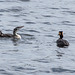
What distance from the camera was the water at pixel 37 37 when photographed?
65.0 feet

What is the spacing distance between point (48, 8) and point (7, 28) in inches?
315

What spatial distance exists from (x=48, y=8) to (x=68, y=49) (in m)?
12.7

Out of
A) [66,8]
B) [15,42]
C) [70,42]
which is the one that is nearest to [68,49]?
[70,42]

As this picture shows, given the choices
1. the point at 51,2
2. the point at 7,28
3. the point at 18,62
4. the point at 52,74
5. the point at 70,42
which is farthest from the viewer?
the point at 51,2

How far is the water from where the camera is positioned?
65.0 ft

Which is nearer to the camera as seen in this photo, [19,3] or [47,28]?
[47,28]

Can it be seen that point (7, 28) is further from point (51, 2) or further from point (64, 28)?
point (51, 2)

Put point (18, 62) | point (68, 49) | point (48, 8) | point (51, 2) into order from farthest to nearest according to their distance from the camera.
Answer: point (51, 2)
point (48, 8)
point (68, 49)
point (18, 62)

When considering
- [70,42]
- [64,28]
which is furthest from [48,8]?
[70,42]

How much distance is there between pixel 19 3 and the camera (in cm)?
3738

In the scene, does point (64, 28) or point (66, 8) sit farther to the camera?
point (66, 8)

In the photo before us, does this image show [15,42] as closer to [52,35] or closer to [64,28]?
[52,35]

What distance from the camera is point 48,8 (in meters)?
35.5

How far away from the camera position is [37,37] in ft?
84.4
